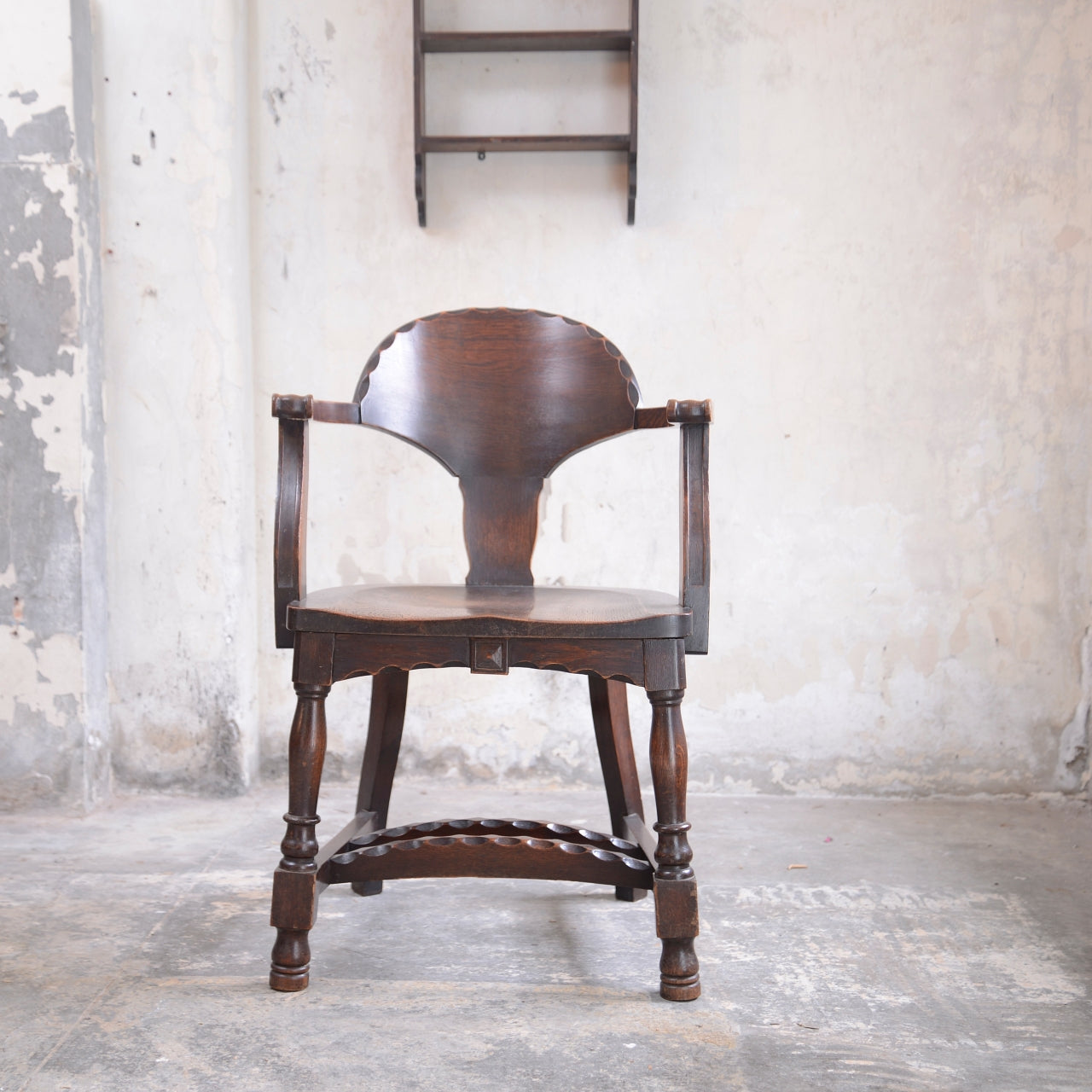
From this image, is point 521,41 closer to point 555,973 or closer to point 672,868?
point 672,868

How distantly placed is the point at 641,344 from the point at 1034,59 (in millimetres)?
1079

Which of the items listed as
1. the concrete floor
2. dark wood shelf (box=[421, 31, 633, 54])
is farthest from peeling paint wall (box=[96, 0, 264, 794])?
dark wood shelf (box=[421, 31, 633, 54])

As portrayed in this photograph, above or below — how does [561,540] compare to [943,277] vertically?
below

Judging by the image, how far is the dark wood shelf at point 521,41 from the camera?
217 centimetres

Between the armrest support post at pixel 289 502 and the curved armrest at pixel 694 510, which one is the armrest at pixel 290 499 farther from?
the curved armrest at pixel 694 510

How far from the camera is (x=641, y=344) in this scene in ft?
7.68

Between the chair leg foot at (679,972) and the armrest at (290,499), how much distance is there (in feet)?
2.22

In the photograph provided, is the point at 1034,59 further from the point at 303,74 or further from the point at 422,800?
the point at 422,800

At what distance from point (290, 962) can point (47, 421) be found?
1.39 meters

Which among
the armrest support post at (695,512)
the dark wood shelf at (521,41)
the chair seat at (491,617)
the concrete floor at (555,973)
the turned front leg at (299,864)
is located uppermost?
the dark wood shelf at (521,41)

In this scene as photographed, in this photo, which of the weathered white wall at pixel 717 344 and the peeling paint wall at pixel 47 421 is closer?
the peeling paint wall at pixel 47 421

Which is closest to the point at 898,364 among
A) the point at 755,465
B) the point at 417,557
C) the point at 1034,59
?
the point at 755,465

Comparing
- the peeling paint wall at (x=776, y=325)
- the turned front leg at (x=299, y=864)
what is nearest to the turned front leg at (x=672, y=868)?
the turned front leg at (x=299, y=864)

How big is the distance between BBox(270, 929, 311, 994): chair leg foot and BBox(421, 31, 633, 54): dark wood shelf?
182 cm
